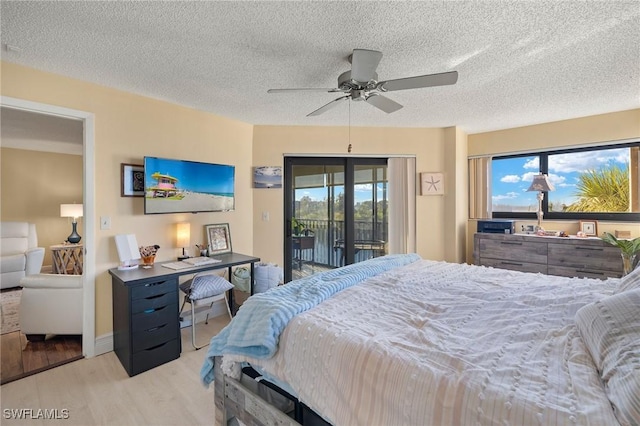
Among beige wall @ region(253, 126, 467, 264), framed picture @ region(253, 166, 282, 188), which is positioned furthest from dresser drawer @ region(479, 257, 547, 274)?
framed picture @ region(253, 166, 282, 188)

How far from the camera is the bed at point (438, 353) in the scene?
2.81 ft

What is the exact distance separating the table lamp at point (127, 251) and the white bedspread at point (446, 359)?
6.29ft

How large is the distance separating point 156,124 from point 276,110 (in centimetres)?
126

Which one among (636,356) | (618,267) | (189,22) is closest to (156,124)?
(189,22)

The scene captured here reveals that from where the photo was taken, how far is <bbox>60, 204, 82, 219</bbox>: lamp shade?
17.1 feet

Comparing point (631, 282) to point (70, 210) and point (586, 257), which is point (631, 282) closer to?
point (586, 257)

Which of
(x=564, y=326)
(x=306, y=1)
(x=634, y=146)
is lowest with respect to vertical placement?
(x=564, y=326)

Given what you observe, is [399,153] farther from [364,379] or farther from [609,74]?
[364,379]

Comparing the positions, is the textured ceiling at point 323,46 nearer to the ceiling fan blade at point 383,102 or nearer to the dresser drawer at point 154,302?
the ceiling fan blade at point 383,102

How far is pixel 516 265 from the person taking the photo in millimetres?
3670

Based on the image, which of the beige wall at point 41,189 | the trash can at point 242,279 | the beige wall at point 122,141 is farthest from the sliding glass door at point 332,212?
the beige wall at point 41,189

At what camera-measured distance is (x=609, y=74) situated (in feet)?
8.07

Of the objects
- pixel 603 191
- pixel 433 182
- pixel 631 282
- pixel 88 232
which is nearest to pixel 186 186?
pixel 88 232

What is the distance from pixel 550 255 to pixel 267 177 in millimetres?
3590
